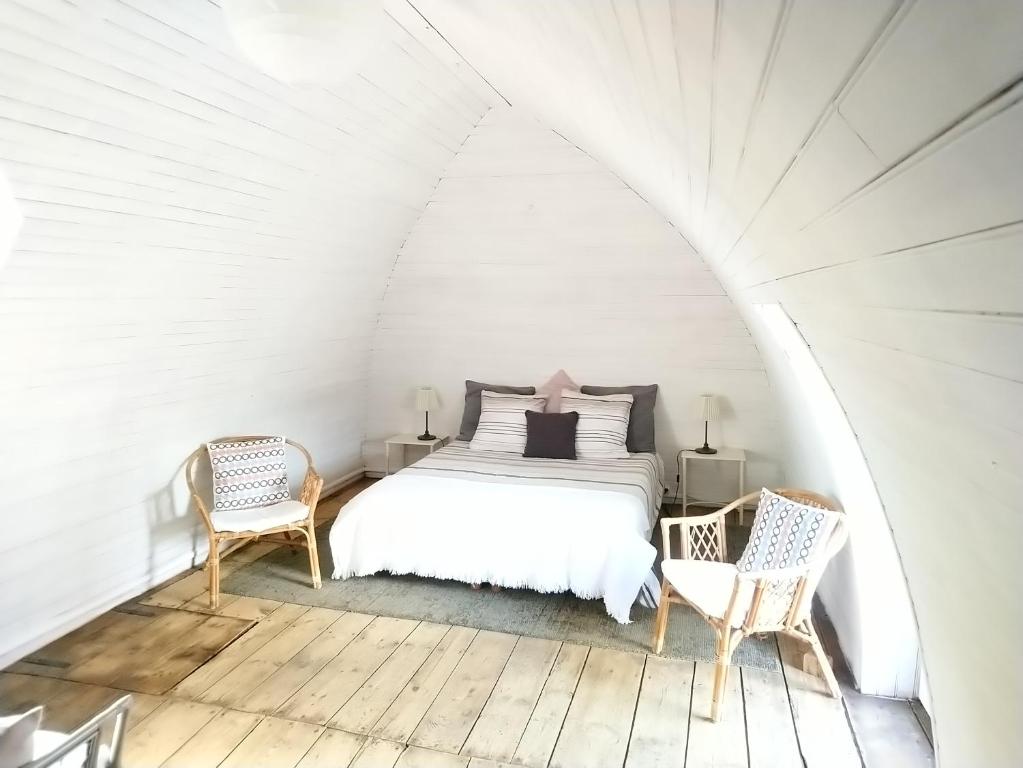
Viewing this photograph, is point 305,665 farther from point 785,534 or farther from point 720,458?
point 720,458

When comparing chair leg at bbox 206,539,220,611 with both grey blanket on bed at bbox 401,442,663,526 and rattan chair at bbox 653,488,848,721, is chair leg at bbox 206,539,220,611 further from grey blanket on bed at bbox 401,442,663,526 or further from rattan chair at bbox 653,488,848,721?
rattan chair at bbox 653,488,848,721

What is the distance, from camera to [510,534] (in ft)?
12.2

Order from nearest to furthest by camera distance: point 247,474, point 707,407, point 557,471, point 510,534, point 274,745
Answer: point 274,745, point 510,534, point 247,474, point 557,471, point 707,407

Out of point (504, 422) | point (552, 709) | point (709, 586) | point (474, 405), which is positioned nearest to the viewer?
point (552, 709)

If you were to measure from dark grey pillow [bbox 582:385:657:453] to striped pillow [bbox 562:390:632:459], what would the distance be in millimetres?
77

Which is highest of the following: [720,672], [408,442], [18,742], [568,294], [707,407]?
[568,294]

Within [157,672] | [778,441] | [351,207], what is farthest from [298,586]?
[778,441]

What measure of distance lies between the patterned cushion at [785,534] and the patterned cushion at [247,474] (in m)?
2.66

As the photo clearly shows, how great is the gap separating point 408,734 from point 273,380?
9.08ft

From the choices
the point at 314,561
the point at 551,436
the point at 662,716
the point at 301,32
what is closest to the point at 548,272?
the point at 551,436

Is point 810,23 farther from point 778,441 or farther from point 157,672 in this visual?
point 778,441

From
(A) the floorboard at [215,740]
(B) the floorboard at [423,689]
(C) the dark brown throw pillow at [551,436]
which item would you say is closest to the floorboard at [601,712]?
(B) the floorboard at [423,689]

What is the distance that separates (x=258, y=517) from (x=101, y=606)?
85 cm

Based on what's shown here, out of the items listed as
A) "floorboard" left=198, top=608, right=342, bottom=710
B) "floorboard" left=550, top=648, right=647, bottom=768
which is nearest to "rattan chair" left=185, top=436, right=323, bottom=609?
"floorboard" left=198, top=608, right=342, bottom=710
